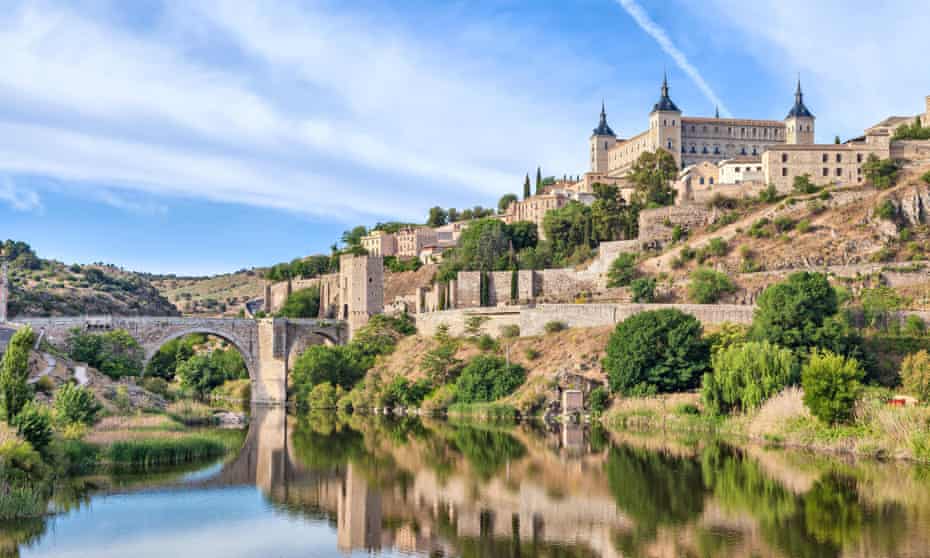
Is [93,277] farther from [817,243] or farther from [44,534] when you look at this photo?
[44,534]

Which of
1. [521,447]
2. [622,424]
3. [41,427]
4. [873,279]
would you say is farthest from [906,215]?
[41,427]

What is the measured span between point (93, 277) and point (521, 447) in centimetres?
6584

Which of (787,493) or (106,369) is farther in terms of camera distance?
(106,369)

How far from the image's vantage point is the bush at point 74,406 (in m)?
27.8

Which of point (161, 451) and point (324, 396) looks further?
point (324, 396)

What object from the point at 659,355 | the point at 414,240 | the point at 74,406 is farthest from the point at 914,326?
the point at 414,240

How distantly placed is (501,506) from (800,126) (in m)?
66.1

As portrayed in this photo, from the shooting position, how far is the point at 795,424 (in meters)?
32.7

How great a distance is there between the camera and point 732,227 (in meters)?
62.2

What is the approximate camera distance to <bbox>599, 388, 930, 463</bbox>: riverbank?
29031 mm

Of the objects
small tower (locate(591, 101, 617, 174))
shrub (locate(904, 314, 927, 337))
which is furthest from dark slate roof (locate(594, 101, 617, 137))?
shrub (locate(904, 314, 927, 337))

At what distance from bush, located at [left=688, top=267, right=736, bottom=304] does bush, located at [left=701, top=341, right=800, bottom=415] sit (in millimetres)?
14388

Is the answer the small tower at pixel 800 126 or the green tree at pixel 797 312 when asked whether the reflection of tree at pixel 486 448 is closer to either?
the green tree at pixel 797 312

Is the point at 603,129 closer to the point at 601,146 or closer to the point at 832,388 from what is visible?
the point at 601,146
